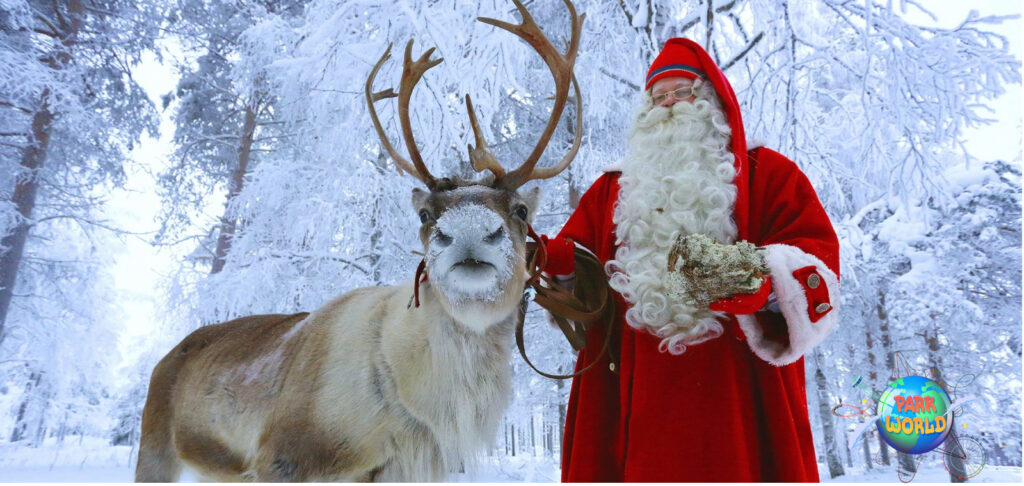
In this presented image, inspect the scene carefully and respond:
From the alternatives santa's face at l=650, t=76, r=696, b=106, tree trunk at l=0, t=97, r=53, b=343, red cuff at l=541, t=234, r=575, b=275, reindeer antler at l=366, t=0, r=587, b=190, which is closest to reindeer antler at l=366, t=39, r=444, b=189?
reindeer antler at l=366, t=0, r=587, b=190

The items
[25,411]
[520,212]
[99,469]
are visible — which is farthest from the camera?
[25,411]

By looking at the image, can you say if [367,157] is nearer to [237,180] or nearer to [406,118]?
[237,180]

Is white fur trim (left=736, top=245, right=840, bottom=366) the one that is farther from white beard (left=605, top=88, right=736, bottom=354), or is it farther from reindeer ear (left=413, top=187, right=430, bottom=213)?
reindeer ear (left=413, top=187, right=430, bottom=213)

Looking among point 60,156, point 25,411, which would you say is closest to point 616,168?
point 60,156

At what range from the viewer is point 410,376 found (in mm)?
1819

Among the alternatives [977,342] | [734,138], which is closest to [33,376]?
[734,138]

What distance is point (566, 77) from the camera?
6.99 feet

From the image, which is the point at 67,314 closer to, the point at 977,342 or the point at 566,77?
the point at 566,77

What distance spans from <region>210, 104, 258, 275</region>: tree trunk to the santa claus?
20.4 ft

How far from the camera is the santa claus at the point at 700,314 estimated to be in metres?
1.44

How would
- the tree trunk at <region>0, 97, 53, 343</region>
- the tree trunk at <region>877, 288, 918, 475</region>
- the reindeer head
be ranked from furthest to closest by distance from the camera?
1. the tree trunk at <region>877, 288, 918, 475</region>
2. the tree trunk at <region>0, 97, 53, 343</region>
3. the reindeer head

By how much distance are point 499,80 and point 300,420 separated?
2487mm

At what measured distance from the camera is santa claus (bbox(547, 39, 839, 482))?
1441 millimetres

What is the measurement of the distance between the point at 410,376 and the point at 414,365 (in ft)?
0.13
